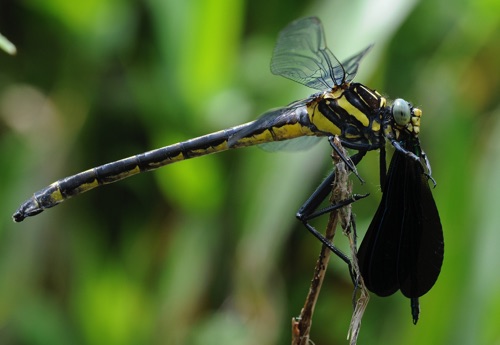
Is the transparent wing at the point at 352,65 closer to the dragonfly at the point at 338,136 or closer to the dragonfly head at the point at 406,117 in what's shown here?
the dragonfly at the point at 338,136

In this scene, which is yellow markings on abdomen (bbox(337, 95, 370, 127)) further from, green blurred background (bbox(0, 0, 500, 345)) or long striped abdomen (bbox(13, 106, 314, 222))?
green blurred background (bbox(0, 0, 500, 345))

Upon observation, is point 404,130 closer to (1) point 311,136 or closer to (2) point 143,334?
(1) point 311,136

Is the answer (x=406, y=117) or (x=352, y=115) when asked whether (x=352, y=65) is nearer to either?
(x=352, y=115)

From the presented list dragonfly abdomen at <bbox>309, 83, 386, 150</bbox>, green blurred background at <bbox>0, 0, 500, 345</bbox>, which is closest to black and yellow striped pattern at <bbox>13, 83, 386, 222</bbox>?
dragonfly abdomen at <bbox>309, 83, 386, 150</bbox>

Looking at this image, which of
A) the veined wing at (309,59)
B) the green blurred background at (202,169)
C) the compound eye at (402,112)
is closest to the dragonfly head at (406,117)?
the compound eye at (402,112)

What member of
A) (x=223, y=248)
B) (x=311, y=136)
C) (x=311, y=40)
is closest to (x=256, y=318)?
(x=223, y=248)

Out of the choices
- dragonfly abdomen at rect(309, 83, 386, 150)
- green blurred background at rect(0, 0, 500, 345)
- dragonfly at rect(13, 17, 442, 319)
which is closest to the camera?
dragonfly at rect(13, 17, 442, 319)
